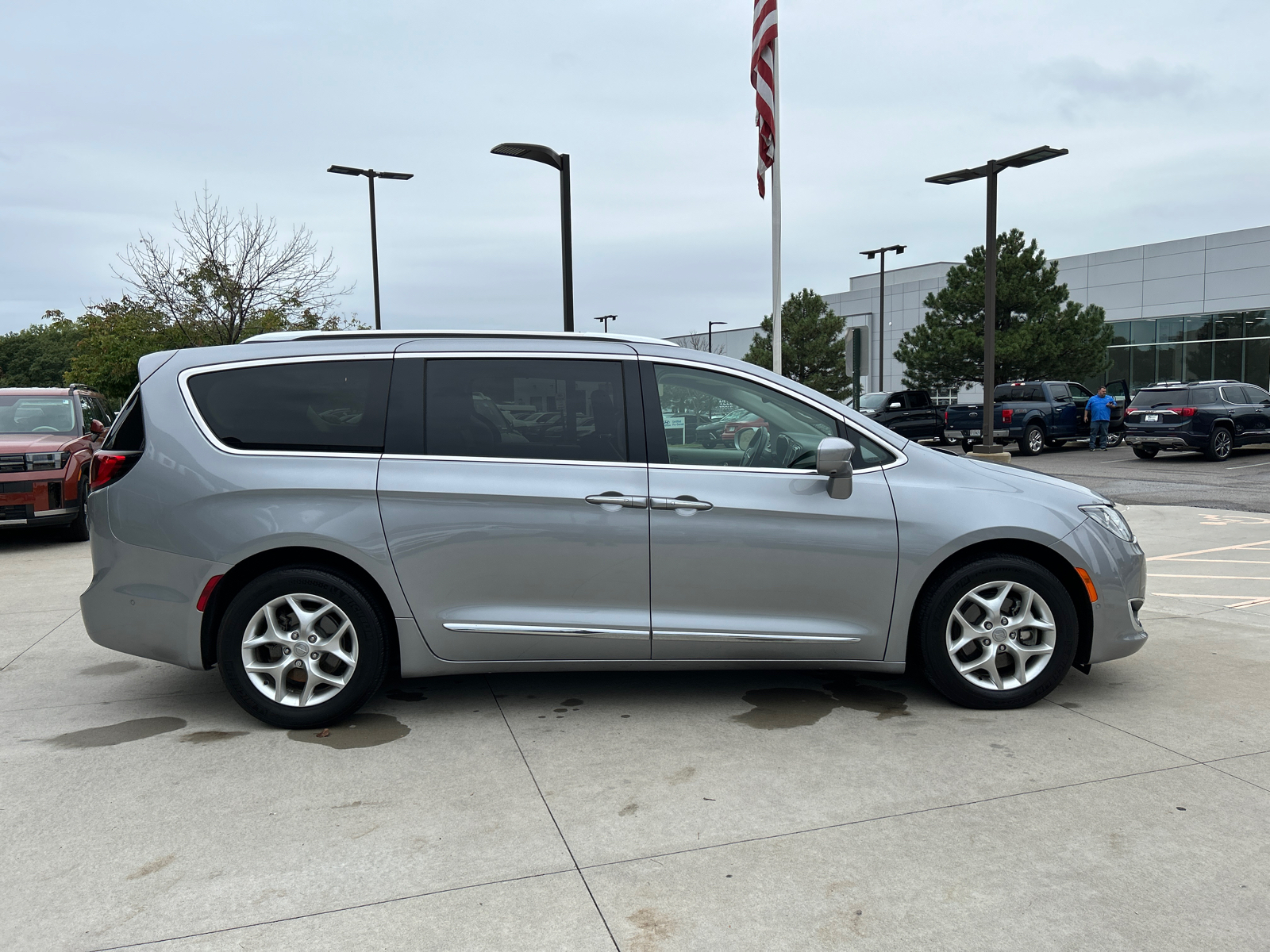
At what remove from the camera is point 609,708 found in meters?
4.67

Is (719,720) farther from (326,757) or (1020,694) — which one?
(326,757)

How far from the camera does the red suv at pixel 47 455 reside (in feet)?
33.4

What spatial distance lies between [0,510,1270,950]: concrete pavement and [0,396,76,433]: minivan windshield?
706 cm

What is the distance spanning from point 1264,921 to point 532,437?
3124mm

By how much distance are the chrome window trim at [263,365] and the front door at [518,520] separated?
192 millimetres

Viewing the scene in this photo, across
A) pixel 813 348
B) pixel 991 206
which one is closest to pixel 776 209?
pixel 991 206

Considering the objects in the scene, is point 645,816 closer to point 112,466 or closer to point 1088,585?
point 1088,585

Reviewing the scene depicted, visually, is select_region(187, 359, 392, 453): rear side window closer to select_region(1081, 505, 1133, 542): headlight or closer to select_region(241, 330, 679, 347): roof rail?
select_region(241, 330, 679, 347): roof rail

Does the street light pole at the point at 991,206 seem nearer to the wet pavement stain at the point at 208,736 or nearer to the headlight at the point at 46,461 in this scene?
the headlight at the point at 46,461

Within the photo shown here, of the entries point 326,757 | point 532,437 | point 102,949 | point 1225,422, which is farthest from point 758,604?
point 1225,422

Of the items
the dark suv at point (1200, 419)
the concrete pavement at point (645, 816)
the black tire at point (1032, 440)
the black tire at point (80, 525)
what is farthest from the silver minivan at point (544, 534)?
the black tire at point (1032, 440)

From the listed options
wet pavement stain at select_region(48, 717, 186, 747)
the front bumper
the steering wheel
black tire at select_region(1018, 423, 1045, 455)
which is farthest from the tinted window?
black tire at select_region(1018, 423, 1045, 455)

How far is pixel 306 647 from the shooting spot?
14.1ft

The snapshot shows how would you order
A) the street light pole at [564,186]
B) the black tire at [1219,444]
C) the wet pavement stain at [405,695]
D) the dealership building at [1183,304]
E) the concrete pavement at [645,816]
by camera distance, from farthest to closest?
the dealership building at [1183,304]
the black tire at [1219,444]
the street light pole at [564,186]
the wet pavement stain at [405,695]
the concrete pavement at [645,816]
